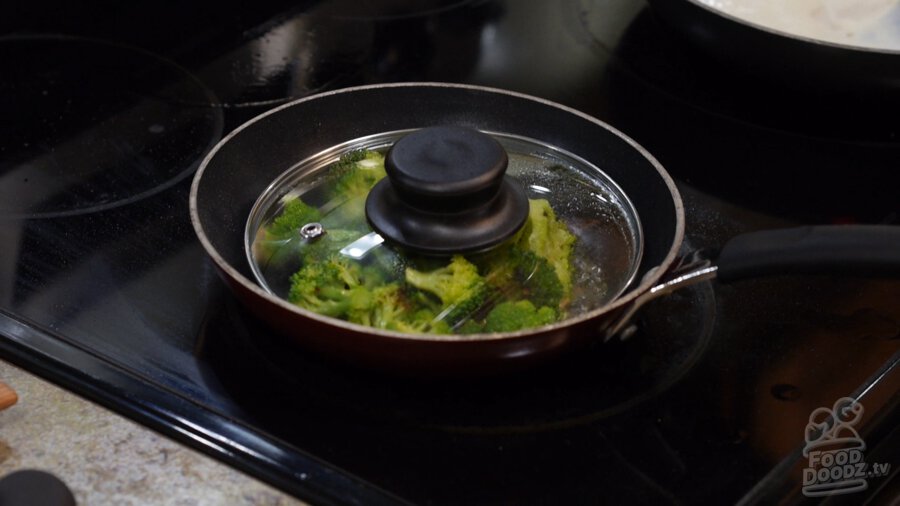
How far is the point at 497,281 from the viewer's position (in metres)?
0.75

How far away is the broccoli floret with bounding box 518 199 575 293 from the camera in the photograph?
78 centimetres

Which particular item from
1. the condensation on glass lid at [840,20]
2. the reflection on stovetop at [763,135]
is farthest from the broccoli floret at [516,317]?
the condensation on glass lid at [840,20]

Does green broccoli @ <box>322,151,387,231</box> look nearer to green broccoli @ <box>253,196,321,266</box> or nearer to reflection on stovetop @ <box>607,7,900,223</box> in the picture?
green broccoli @ <box>253,196,321,266</box>

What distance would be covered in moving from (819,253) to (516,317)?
24 centimetres

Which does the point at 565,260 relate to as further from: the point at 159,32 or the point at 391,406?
the point at 159,32

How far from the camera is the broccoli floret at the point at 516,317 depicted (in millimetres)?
701

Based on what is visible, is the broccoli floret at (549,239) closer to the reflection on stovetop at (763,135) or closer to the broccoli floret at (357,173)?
the broccoli floret at (357,173)

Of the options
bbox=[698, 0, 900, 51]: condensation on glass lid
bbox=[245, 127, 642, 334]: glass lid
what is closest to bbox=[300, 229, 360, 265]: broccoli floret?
bbox=[245, 127, 642, 334]: glass lid

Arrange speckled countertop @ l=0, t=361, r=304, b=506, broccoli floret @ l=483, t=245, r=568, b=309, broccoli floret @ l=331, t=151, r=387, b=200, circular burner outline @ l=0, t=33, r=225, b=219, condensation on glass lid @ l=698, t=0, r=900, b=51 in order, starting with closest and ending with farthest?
speckled countertop @ l=0, t=361, r=304, b=506
broccoli floret @ l=483, t=245, r=568, b=309
broccoli floret @ l=331, t=151, r=387, b=200
circular burner outline @ l=0, t=33, r=225, b=219
condensation on glass lid @ l=698, t=0, r=900, b=51

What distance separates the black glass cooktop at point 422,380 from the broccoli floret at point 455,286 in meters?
0.06

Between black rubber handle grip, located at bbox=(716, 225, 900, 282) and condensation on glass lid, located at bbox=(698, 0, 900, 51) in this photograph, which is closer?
black rubber handle grip, located at bbox=(716, 225, 900, 282)

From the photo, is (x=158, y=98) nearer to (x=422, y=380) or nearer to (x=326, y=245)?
(x=326, y=245)

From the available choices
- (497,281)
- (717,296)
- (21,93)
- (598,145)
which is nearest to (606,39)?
(598,145)

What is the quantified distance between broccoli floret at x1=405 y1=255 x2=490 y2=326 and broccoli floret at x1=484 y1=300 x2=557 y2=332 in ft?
0.06
